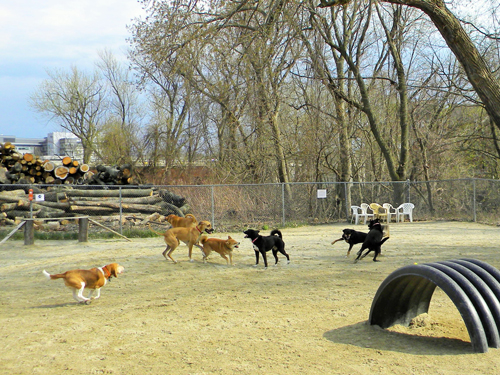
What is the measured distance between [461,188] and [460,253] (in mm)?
11499

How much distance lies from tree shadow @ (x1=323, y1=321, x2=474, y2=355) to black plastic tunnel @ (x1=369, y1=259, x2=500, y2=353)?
0.21 m

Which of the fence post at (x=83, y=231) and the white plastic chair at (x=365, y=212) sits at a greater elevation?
the white plastic chair at (x=365, y=212)

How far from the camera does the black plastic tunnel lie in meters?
4.95

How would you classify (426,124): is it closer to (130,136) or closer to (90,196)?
(90,196)

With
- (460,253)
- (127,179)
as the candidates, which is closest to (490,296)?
(460,253)

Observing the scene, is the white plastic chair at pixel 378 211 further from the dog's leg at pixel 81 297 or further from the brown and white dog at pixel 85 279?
the dog's leg at pixel 81 297

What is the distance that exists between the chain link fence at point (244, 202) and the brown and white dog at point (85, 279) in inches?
358

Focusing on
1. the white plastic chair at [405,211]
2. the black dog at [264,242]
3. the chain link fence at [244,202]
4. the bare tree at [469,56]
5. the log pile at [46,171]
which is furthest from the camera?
the white plastic chair at [405,211]

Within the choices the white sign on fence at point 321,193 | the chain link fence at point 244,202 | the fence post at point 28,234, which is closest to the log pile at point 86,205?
the chain link fence at point 244,202

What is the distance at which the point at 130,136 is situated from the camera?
41.2 m

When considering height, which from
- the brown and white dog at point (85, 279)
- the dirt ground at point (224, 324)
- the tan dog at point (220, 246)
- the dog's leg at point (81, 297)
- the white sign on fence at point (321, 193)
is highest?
the white sign on fence at point (321, 193)

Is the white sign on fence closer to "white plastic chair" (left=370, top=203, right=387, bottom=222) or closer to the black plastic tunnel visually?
"white plastic chair" (left=370, top=203, right=387, bottom=222)

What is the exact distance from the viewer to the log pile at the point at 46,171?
2142 cm

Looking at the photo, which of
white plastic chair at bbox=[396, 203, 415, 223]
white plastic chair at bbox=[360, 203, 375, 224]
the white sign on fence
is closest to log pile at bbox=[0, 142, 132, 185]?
the white sign on fence
